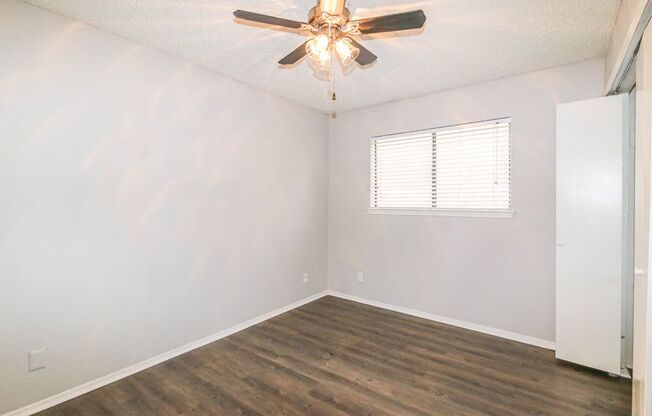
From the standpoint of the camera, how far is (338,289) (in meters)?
4.51

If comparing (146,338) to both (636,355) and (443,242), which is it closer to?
(443,242)

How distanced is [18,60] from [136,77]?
2.31ft

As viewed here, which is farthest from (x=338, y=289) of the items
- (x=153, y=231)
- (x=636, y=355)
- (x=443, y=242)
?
(x=636, y=355)

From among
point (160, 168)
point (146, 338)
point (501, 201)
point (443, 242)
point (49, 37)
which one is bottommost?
point (146, 338)

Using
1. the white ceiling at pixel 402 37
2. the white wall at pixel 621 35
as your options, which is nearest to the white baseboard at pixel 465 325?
the white wall at pixel 621 35

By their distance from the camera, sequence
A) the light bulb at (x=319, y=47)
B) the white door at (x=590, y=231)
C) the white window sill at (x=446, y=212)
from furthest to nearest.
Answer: the white window sill at (x=446, y=212) → the white door at (x=590, y=231) → the light bulb at (x=319, y=47)

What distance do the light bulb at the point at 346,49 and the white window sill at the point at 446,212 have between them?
2210 mm

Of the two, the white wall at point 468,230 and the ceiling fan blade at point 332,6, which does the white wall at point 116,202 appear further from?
the ceiling fan blade at point 332,6

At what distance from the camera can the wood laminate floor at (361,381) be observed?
2.12 m

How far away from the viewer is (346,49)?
1.89 metres

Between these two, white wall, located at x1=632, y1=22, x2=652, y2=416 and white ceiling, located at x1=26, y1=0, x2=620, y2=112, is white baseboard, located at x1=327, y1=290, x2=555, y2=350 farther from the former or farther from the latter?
Answer: white ceiling, located at x1=26, y1=0, x2=620, y2=112

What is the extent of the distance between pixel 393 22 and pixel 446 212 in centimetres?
243

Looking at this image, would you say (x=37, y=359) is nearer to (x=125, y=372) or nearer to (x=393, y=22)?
(x=125, y=372)

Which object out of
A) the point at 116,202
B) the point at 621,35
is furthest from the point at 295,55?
the point at 621,35
